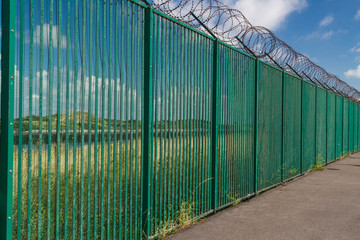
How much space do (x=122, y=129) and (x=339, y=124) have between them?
13.9m

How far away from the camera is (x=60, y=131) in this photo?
3.05 metres

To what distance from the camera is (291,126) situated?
30.0 feet

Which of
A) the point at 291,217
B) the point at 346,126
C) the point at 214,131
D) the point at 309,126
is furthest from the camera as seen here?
the point at 346,126

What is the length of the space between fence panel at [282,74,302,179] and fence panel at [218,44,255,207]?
2.08 meters

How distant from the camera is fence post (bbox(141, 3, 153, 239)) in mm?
4039

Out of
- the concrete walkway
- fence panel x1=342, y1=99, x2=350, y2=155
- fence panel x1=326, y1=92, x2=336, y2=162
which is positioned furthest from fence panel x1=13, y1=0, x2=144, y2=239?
fence panel x1=342, y1=99, x2=350, y2=155

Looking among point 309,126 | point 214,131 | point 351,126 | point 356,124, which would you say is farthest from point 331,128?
point 214,131

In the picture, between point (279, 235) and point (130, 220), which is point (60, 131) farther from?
point (279, 235)

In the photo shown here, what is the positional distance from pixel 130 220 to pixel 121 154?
73 centimetres

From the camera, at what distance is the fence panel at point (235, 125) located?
5.84 metres

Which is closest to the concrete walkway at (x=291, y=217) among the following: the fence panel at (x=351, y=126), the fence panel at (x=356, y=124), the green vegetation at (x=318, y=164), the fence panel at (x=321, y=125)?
the green vegetation at (x=318, y=164)

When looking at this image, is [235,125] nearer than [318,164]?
Yes

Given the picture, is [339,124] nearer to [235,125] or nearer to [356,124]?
[356,124]

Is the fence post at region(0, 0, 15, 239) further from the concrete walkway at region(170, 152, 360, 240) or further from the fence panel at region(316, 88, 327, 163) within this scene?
the fence panel at region(316, 88, 327, 163)
